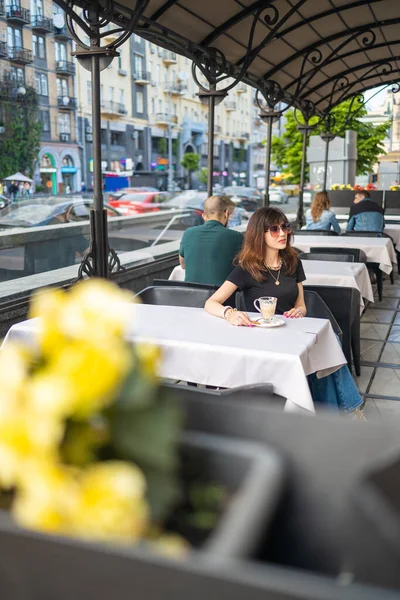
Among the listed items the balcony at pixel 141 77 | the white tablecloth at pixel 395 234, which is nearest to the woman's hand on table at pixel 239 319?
the white tablecloth at pixel 395 234

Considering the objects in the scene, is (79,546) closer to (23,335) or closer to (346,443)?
(346,443)

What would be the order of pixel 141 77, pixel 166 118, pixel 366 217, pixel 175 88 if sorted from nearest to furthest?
pixel 366 217
pixel 141 77
pixel 175 88
pixel 166 118

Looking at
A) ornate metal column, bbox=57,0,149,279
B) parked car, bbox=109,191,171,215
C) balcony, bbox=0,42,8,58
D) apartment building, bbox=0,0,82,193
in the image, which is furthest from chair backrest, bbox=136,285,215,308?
parked car, bbox=109,191,171,215

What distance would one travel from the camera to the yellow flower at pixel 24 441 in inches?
29.2

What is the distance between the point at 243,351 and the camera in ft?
9.64

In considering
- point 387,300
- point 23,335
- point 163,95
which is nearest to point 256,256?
point 23,335

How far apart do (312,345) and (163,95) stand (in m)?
13.5

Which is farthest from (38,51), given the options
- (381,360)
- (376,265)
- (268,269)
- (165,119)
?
(165,119)

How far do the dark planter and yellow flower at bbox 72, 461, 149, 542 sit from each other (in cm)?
3

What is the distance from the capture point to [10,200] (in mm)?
4930

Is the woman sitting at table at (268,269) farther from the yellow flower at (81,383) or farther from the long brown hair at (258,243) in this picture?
the yellow flower at (81,383)

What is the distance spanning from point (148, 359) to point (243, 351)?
6.96 feet

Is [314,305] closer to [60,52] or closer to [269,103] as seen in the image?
[60,52]

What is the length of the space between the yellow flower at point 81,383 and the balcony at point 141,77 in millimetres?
9985
